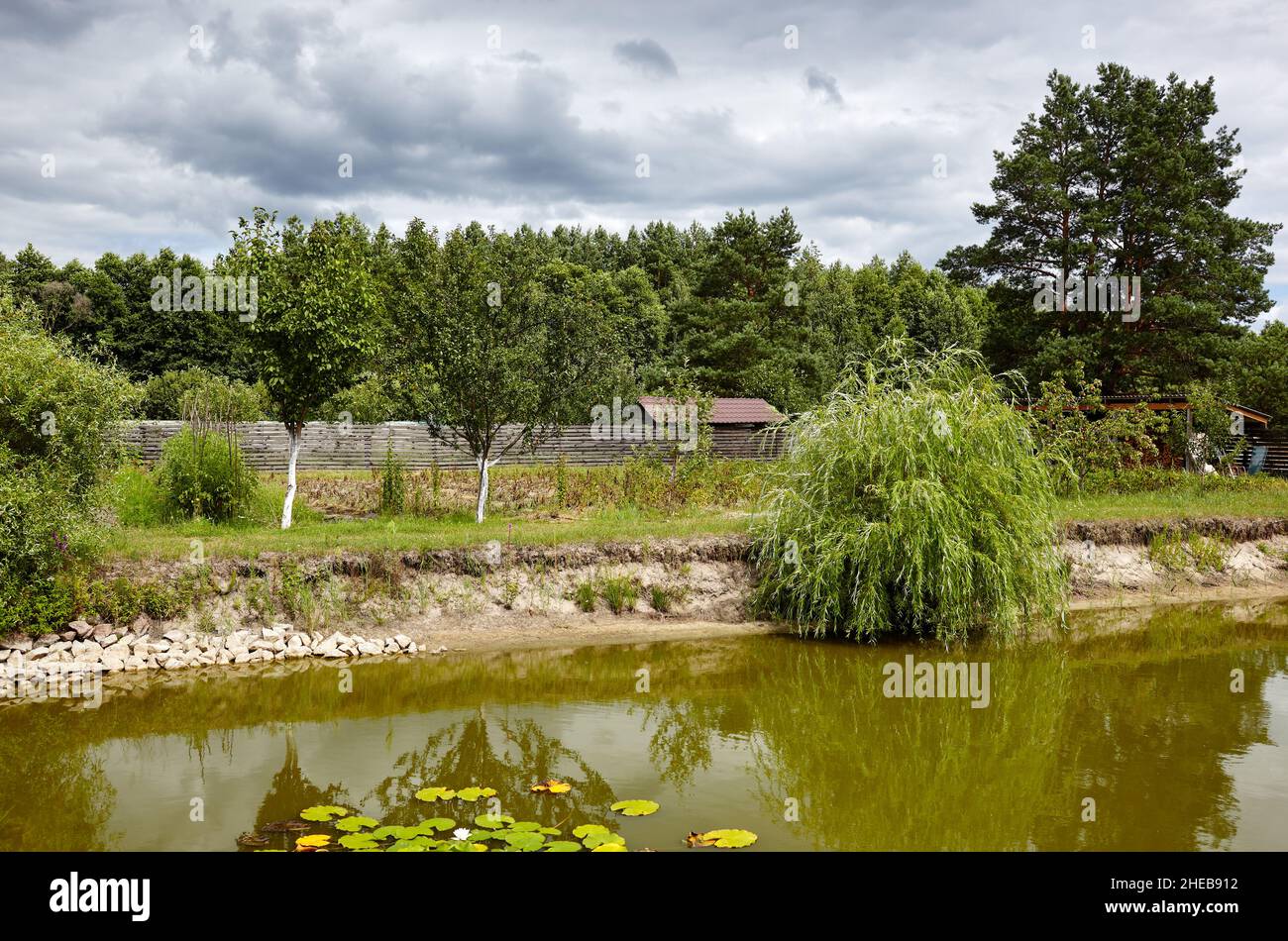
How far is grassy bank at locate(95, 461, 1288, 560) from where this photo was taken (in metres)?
13.8

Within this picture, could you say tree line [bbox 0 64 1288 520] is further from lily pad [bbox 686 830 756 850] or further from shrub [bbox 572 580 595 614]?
lily pad [bbox 686 830 756 850]

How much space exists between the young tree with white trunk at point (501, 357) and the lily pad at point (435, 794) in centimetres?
1030

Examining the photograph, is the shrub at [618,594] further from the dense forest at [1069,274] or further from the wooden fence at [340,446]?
the wooden fence at [340,446]

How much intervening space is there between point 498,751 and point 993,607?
710cm

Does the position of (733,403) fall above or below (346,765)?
above

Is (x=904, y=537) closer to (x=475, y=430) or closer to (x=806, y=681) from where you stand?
(x=806, y=681)

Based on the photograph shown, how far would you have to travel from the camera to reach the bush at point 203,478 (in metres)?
15.7

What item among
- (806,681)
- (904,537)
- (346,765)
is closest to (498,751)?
(346,765)

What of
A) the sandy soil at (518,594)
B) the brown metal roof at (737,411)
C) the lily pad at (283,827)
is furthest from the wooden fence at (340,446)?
the lily pad at (283,827)

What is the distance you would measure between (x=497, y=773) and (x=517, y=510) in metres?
11.4

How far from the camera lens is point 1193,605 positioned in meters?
16.1

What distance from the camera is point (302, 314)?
15203 millimetres

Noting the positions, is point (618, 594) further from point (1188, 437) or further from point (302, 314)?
point (1188, 437)
